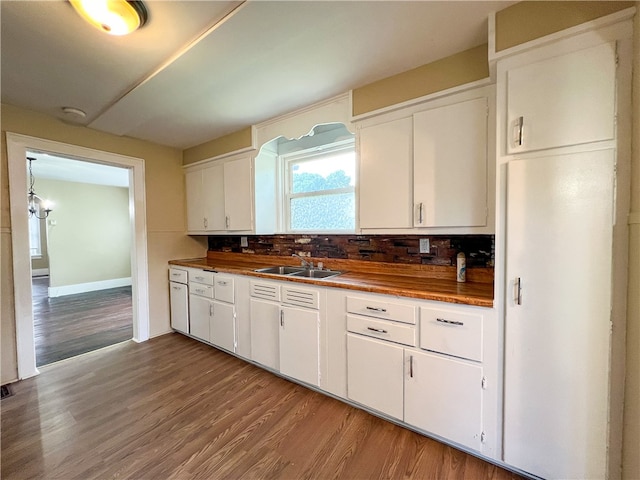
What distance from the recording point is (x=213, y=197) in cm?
321

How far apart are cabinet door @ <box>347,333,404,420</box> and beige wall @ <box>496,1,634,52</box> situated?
1803 millimetres

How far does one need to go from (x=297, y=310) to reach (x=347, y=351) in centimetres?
51

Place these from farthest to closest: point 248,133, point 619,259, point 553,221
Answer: point 248,133
point 553,221
point 619,259

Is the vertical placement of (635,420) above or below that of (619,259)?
below

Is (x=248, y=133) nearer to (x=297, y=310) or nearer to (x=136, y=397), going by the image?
(x=297, y=310)

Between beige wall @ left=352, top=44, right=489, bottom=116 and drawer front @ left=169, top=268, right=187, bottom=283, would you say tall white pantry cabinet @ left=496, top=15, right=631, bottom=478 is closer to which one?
beige wall @ left=352, top=44, right=489, bottom=116

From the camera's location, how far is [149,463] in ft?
4.75

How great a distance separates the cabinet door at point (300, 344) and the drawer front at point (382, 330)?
0.32 meters

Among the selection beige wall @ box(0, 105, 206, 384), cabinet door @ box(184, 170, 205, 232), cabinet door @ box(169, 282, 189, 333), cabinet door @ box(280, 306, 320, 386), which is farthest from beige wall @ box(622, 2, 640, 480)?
beige wall @ box(0, 105, 206, 384)

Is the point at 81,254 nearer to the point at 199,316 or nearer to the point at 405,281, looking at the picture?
the point at 199,316

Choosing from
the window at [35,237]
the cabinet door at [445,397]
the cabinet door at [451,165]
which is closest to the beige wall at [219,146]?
the cabinet door at [451,165]

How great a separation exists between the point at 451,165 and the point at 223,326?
255cm

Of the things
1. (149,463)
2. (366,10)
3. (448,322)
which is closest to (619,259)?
(448,322)

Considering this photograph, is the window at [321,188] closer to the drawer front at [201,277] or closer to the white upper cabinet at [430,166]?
the white upper cabinet at [430,166]
